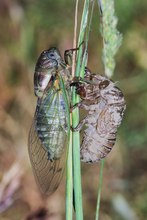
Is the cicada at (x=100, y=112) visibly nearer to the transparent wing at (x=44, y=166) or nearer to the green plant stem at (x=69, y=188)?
the transparent wing at (x=44, y=166)

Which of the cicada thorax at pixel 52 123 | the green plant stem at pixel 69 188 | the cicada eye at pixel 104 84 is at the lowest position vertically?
the green plant stem at pixel 69 188

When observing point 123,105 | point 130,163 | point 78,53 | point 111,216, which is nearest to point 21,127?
point 130,163

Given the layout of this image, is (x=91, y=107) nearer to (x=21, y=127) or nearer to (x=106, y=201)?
(x=106, y=201)

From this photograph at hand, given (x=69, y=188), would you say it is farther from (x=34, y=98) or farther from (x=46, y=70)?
(x=34, y=98)

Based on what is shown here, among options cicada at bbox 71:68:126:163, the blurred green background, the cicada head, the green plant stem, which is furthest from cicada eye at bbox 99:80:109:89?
the blurred green background

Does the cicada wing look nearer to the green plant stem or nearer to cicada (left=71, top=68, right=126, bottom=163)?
cicada (left=71, top=68, right=126, bottom=163)

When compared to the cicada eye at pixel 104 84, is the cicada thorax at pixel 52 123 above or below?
below

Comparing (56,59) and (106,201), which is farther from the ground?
(56,59)

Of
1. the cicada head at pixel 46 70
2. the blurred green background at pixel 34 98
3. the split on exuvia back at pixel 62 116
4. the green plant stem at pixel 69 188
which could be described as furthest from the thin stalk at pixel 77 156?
the blurred green background at pixel 34 98
